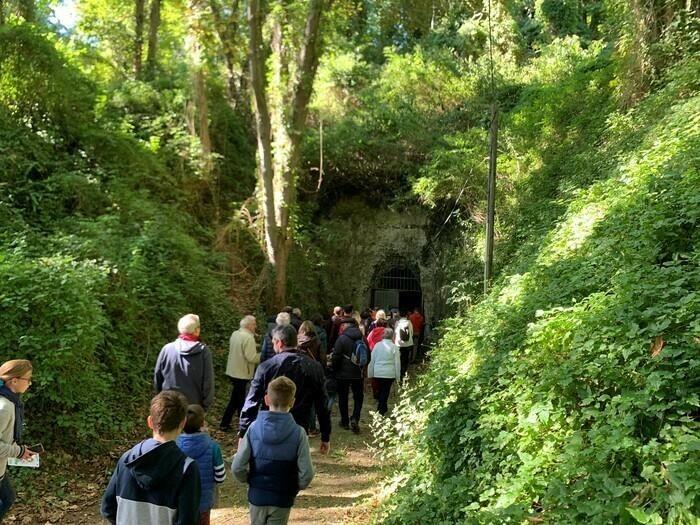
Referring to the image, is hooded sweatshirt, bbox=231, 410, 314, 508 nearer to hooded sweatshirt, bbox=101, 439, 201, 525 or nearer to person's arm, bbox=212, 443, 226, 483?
person's arm, bbox=212, 443, 226, 483

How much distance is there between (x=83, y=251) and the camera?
27.7ft

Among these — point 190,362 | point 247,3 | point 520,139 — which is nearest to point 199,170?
point 247,3

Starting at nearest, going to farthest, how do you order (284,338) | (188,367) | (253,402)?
1. (253,402)
2. (284,338)
3. (188,367)

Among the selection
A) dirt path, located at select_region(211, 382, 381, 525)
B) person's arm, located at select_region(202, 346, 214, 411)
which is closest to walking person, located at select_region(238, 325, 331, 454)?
person's arm, located at select_region(202, 346, 214, 411)

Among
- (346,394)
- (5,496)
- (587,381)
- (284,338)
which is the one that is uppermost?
(284,338)

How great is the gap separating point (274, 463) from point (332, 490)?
269cm

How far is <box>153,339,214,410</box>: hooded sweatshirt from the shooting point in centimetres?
554

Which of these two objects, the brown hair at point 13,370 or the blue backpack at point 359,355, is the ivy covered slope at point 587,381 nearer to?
the blue backpack at point 359,355

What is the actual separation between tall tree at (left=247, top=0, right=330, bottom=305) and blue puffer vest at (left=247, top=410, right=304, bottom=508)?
Result: 30.2ft

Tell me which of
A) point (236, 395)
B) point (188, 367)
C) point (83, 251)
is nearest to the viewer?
point (188, 367)

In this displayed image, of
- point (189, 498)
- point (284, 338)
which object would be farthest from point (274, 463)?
point (284, 338)

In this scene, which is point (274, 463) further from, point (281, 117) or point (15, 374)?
point (281, 117)

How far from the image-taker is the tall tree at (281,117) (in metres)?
12.2

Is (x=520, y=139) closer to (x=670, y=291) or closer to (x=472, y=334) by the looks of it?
(x=472, y=334)
